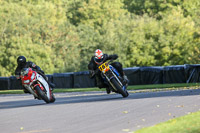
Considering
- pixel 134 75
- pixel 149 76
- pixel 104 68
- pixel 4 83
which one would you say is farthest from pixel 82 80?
pixel 104 68

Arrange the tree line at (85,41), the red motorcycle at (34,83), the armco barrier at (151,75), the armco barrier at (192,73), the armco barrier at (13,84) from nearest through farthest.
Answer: the red motorcycle at (34,83) → the armco barrier at (192,73) → the armco barrier at (151,75) → the armco barrier at (13,84) → the tree line at (85,41)

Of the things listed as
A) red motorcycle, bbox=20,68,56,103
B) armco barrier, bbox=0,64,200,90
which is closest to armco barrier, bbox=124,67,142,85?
armco barrier, bbox=0,64,200,90

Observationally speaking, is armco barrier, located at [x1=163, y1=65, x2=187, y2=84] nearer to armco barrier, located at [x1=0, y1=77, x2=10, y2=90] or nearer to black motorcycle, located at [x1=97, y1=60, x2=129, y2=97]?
black motorcycle, located at [x1=97, y1=60, x2=129, y2=97]

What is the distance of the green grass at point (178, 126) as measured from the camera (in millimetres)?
7770

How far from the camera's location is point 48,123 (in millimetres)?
9992

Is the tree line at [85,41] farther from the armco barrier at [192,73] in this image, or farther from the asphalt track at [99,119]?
the asphalt track at [99,119]

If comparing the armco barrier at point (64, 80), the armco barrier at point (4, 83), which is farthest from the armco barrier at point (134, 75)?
the armco barrier at point (4, 83)

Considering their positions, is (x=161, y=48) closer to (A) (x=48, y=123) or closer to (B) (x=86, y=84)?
(B) (x=86, y=84)

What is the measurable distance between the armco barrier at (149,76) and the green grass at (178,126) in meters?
22.3

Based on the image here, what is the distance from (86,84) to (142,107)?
90.1 ft

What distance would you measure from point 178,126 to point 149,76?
27.0 m

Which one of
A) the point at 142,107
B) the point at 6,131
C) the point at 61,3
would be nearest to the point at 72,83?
the point at 142,107

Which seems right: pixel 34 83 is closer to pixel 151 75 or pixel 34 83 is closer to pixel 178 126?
pixel 178 126

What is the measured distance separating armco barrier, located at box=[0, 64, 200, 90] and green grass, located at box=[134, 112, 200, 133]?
22253 mm
